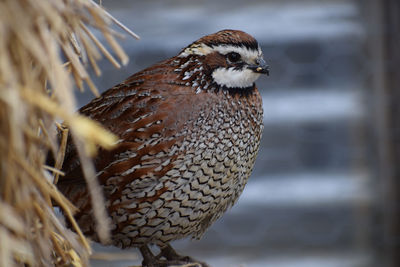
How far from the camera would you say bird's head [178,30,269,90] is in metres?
1.81

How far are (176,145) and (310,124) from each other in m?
1.74

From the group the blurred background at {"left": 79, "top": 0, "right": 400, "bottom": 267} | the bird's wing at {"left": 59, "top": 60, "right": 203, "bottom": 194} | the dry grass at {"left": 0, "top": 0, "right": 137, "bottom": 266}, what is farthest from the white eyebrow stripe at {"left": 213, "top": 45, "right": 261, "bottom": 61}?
the blurred background at {"left": 79, "top": 0, "right": 400, "bottom": 267}

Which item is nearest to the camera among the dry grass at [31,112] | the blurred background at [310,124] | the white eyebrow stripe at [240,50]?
the dry grass at [31,112]

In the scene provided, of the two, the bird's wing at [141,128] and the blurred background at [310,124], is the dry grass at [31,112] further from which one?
the blurred background at [310,124]

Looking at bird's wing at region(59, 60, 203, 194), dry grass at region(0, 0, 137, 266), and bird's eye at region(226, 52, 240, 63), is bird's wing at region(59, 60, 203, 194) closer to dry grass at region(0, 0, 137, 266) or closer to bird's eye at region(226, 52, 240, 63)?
bird's eye at region(226, 52, 240, 63)

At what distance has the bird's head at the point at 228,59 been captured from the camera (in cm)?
181

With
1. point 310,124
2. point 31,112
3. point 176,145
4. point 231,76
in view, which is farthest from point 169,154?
point 310,124

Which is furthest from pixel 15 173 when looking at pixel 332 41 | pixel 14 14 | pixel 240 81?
pixel 332 41

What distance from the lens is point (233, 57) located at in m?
1.81

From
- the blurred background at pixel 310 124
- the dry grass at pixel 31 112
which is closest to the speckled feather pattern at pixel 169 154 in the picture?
the dry grass at pixel 31 112

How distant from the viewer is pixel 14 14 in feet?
3.48

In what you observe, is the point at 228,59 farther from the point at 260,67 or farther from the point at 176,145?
the point at 176,145

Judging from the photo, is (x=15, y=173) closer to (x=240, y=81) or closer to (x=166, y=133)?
(x=166, y=133)

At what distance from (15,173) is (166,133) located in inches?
24.9
